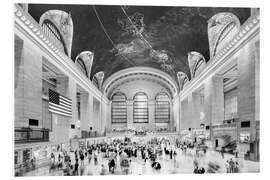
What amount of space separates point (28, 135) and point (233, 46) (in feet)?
43.6

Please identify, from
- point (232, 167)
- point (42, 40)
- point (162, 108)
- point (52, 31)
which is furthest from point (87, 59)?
point (162, 108)

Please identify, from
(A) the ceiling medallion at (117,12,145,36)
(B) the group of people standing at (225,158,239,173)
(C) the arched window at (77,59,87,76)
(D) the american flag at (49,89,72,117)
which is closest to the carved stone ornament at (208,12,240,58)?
(A) the ceiling medallion at (117,12,145,36)

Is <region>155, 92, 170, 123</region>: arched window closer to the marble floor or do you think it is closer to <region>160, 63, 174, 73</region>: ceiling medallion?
<region>160, 63, 174, 73</region>: ceiling medallion

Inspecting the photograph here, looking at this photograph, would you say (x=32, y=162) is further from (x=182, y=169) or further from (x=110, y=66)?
(x=110, y=66)

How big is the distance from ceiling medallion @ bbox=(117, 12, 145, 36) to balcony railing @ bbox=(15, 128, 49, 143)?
31.0ft

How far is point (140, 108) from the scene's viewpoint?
45.0 metres

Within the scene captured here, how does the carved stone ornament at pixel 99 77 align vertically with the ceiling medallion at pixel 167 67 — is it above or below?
below

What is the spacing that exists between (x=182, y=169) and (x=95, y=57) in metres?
13.5

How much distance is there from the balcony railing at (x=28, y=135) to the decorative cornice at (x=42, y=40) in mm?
4702

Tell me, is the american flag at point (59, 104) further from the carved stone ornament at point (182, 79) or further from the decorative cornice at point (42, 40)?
the carved stone ornament at point (182, 79)

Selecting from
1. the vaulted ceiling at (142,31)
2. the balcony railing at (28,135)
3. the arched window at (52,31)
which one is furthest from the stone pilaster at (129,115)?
the balcony railing at (28,135)

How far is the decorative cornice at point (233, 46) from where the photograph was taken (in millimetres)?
16094

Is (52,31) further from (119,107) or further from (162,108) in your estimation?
(162,108)

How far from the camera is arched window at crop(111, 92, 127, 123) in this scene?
43125mm
